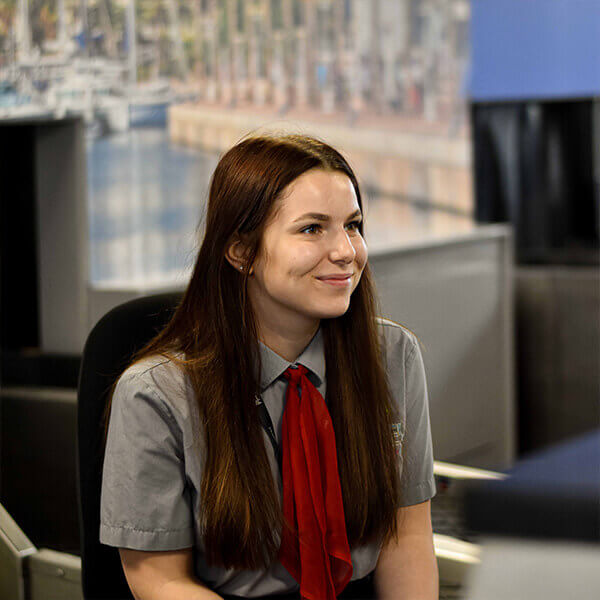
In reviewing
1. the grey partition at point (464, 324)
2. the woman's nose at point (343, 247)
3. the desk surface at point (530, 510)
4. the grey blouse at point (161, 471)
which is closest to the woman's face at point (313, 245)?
the woman's nose at point (343, 247)

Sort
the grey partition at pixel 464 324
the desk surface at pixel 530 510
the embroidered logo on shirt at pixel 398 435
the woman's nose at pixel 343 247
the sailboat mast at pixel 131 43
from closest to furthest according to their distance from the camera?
the woman's nose at pixel 343 247 → the embroidered logo on shirt at pixel 398 435 → the desk surface at pixel 530 510 → the sailboat mast at pixel 131 43 → the grey partition at pixel 464 324

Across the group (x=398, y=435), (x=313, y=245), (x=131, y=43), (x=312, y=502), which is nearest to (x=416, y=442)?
(x=398, y=435)

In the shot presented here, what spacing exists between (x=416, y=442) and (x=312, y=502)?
15 centimetres

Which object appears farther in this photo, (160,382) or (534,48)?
(534,48)

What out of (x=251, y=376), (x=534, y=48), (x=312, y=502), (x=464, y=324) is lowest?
(x=464, y=324)

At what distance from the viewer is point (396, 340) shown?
0.99 metres

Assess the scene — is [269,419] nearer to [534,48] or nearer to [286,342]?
[286,342]

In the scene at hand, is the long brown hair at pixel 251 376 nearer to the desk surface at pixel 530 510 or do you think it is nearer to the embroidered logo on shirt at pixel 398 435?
the embroidered logo on shirt at pixel 398 435

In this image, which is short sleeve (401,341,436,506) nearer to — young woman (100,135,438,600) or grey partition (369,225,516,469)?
young woman (100,135,438,600)

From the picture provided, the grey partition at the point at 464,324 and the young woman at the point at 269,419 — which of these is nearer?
the young woman at the point at 269,419

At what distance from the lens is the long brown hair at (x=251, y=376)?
0.87m

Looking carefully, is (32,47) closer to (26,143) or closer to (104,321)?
(26,143)

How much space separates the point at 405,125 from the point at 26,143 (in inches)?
84.3

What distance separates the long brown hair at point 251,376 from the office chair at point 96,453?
0.05 m
